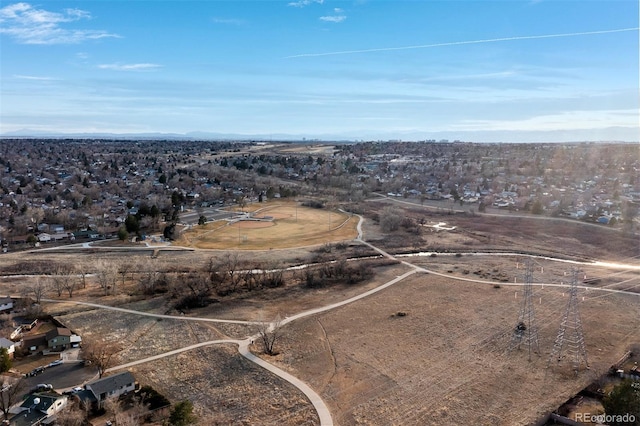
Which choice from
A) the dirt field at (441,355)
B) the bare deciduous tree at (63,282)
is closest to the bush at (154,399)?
the dirt field at (441,355)

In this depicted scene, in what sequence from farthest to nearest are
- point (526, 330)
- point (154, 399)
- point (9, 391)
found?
point (526, 330), point (154, 399), point (9, 391)

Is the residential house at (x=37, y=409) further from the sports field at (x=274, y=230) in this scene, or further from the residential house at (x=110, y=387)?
the sports field at (x=274, y=230)

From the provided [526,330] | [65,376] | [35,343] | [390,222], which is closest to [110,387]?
[65,376]

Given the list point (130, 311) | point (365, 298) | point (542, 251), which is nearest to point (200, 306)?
point (130, 311)

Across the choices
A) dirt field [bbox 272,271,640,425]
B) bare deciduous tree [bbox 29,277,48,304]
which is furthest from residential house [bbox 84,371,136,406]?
bare deciduous tree [bbox 29,277,48,304]

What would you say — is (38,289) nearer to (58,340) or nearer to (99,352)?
(58,340)

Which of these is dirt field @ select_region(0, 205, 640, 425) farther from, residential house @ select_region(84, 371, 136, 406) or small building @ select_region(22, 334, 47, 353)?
small building @ select_region(22, 334, 47, 353)
